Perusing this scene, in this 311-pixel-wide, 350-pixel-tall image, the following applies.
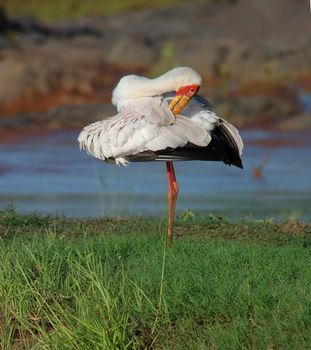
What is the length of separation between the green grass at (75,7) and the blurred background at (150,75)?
0.07 meters

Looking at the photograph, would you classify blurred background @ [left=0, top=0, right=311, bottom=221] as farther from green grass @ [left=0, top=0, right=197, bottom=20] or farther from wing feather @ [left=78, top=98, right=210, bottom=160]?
wing feather @ [left=78, top=98, right=210, bottom=160]

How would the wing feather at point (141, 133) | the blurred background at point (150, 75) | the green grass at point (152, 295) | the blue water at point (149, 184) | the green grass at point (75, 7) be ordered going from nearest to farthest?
the green grass at point (152, 295) < the wing feather at point (141, 133) < the blue water at point (149, 184) < the blurred background at point (150, 75) < the green grass at point (75, 7)

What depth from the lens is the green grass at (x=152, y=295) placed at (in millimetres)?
5887

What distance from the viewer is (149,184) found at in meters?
14.5

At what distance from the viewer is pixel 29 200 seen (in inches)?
522

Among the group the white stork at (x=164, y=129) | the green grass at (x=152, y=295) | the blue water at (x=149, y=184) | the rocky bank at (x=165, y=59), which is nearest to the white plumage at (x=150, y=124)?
the white stork at (x=164, y=129)

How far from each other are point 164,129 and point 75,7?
3529cm

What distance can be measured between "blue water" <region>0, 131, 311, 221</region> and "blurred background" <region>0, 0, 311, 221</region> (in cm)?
2

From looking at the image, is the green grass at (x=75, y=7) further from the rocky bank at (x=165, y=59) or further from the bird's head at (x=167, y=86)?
the bird's head at (x=167, y=86)

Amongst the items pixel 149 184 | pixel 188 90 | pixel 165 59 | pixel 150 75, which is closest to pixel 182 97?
pixel 188 90

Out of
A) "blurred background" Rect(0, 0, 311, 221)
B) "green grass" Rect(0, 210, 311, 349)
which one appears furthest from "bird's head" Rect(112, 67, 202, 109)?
"blurred background" Rect(0, 0, 311, 221)

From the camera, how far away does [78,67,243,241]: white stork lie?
7.30 m

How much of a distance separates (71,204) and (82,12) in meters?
29.4

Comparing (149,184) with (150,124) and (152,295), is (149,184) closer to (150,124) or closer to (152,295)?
(150,124)
